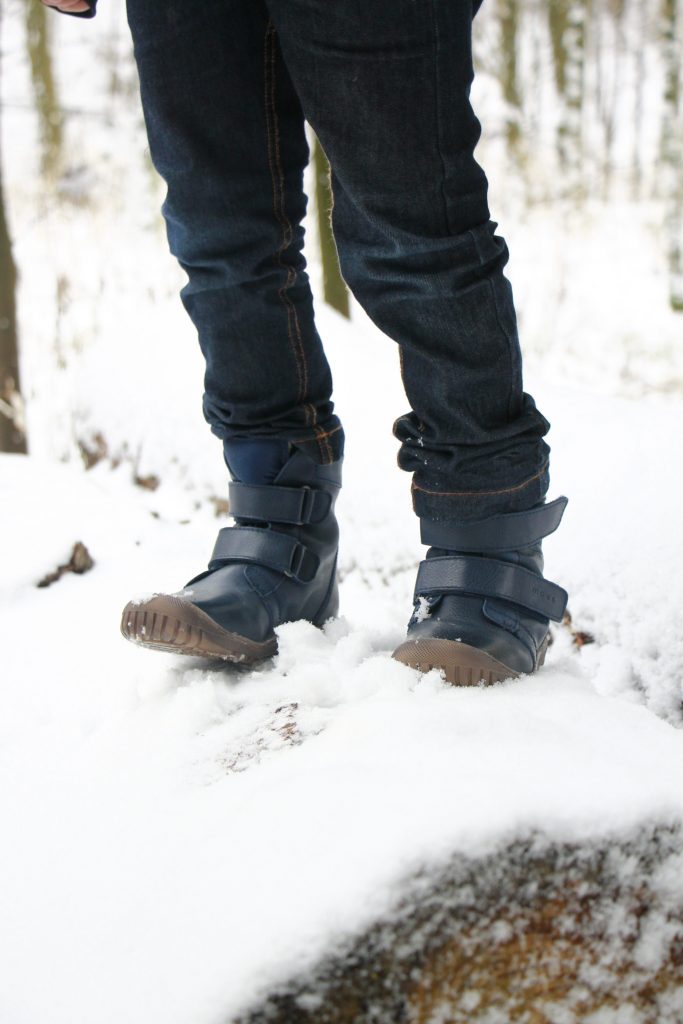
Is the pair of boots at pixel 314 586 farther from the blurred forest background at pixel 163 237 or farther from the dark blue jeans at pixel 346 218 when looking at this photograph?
the blurred forest background at pixel 163 237

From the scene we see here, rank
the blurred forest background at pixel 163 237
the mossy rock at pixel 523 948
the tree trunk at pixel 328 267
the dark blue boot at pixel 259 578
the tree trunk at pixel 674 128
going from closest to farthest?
the mossy rock at pixel 523 948 → the dark blue boot at pixel 259 578 → the blurred forest background at pixel 163 237 → the tree trunk at pixel 328 267 → the tree trunk at pixel 674 128

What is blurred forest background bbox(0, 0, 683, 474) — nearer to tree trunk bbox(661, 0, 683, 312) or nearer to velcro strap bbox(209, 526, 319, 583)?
tree trunk bbox(661, 0, 683, 312)

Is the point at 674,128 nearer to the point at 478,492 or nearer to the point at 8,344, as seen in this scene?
the point at 8,344

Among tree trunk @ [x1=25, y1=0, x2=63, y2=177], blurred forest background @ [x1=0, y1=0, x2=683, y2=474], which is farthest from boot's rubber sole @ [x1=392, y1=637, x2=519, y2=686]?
tree trunk @ [x1=25, y1=0, x2=63, y2=177]

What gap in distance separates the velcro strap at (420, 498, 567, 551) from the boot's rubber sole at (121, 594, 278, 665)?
0.29 metres

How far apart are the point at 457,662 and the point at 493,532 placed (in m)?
0.17

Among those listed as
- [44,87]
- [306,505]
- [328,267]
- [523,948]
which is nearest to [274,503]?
[306,505]

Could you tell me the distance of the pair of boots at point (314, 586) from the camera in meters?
0.96

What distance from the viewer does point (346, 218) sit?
3.26 ft

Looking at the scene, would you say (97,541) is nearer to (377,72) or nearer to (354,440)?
(354,440)

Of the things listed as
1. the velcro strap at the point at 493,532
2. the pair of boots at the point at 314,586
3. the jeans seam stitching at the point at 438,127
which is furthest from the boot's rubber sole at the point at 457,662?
the jeans seam stitching at the point at 438,127

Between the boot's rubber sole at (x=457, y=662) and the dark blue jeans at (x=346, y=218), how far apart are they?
0.55 feet

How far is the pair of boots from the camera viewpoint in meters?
0.96

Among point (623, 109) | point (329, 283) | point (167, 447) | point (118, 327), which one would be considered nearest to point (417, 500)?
point (167, 447)
